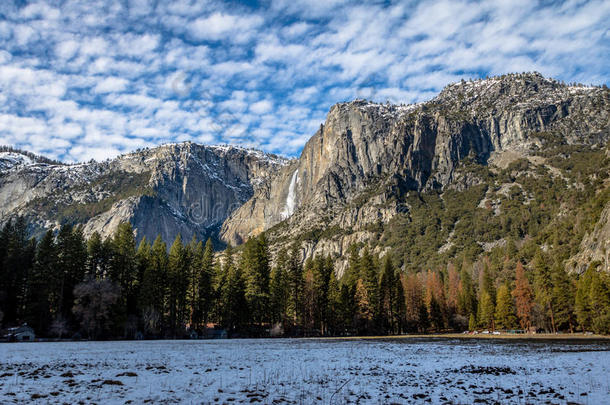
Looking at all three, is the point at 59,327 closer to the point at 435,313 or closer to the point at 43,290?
the point at 43,290

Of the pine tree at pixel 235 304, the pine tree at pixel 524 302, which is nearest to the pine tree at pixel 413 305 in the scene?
the pine tree at pixel 524 302

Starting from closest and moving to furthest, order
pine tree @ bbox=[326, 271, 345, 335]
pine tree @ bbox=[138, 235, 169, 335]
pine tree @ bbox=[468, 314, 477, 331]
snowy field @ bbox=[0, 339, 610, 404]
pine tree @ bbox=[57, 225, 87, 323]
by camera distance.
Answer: snowy field @ bbox=[0, 339, 610, 404] < pine tree @ bbox=[57, 225, 87, 323] < pine tree @ bbox=[138, 235, 169, 335] < pine tree @ bbox=[326, 271, 345, 335] < pine tree @ bbox=[468, 314, 477, 331]

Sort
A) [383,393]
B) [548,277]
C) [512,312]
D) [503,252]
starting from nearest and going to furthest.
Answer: [383,393] → [548,277] → [512,312] → [503,252]

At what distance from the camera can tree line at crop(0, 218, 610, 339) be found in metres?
57.7

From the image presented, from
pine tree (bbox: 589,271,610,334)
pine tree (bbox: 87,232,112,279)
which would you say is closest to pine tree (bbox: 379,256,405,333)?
pine tree (bbox: 589,271,610,334)

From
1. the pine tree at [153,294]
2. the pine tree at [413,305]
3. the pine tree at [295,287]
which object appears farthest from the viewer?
the pine tree at [413,305]

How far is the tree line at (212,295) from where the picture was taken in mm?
57688

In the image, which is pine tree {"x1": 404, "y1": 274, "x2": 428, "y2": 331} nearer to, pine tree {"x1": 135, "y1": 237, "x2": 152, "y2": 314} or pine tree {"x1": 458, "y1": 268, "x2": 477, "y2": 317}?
pine tree {"x1": 458, "y1": 268, "x2": 477, "y2": 317}

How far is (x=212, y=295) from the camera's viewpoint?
73.5 metres

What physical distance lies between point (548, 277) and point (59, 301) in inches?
3216

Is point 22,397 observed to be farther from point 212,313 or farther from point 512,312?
point 512,312

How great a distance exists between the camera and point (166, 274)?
220ft

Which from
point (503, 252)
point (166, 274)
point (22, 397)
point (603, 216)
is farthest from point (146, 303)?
point (503, 252)

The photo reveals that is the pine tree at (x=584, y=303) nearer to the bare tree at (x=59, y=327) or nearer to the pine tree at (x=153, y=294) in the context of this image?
the pine tree at (x=153, y=294)
